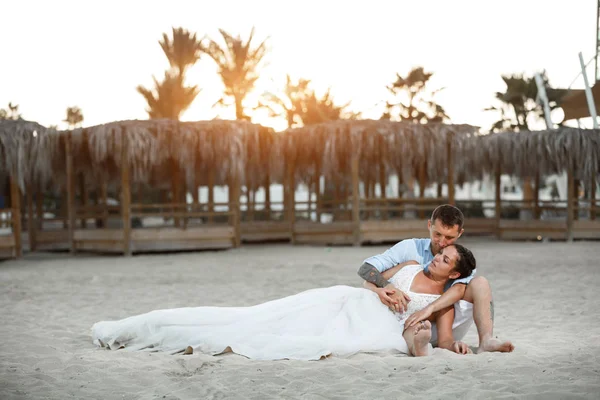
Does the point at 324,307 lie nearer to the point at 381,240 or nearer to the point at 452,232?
the point at 452,232

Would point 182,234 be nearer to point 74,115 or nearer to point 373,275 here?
point 373,275

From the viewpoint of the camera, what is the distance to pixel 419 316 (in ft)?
13.0

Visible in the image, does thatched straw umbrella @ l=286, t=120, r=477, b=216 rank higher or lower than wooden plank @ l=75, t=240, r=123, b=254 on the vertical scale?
higher

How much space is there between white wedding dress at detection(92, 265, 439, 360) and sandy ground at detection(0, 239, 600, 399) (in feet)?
0.34

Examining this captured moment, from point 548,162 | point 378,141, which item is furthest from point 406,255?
point 548,162

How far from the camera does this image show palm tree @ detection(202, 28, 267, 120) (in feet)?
79.9

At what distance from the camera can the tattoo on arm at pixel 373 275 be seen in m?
4.11

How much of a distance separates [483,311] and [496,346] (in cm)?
25

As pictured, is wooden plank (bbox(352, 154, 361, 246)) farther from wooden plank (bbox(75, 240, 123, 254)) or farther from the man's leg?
the man's leg

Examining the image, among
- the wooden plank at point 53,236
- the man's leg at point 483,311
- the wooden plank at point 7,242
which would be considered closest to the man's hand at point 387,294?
the man's leg at point 483,311

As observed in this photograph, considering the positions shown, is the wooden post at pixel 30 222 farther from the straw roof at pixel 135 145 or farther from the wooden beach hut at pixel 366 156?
the wooden beach hut at pixel 366 156

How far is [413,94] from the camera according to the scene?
2991 cm

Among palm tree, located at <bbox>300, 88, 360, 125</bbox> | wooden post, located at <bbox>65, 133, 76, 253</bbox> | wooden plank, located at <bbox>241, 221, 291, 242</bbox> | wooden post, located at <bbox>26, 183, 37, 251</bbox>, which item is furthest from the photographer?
palm tree, located at <bbox>300, 88, 360, 125</bbox>

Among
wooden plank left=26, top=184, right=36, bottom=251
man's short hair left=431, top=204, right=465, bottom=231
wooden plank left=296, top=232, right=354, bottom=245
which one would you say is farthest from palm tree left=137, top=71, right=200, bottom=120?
man's short hair left=431, top=204, right=465, bottom=231
